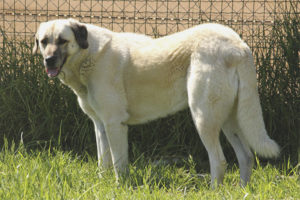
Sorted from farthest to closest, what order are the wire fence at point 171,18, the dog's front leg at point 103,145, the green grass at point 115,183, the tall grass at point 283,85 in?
the wire fence at point 171,18 < the tall grass at point 283,85 < the dog's front leg at point 103,145 < the green grass at point 115,183

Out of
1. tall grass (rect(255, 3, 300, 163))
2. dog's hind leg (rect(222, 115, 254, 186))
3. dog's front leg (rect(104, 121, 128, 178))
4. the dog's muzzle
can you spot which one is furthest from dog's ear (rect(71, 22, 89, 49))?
tall grass (rect(255, 3, 300, 163))

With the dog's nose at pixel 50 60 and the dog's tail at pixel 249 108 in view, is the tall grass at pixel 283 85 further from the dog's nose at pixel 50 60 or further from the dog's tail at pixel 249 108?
the dog's nose at pixel 50 60

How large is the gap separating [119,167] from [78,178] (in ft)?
1.31

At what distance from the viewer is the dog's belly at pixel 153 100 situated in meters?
4.16

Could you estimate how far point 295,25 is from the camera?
502cm

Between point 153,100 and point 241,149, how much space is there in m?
0.86

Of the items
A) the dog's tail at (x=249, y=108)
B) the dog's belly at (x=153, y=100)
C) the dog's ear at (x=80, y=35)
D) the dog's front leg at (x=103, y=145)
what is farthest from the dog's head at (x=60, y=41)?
the dog's tail at (x=249, y=108)

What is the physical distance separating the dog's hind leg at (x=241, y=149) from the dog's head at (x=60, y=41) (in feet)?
4.55

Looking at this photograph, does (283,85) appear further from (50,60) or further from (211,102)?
(50,60)

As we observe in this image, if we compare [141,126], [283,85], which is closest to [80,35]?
[141,126]

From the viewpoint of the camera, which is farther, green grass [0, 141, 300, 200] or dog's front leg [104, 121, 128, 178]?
dog's front leg [104, 121, 128, 178]

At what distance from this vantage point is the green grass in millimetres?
3422

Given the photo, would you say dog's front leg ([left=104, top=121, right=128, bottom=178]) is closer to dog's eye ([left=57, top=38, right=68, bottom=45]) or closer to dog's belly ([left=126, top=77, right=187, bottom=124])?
dog's belly ([left=126, top=77, right=187, bottom=124])

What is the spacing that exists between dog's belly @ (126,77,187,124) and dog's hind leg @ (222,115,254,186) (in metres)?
0.43
